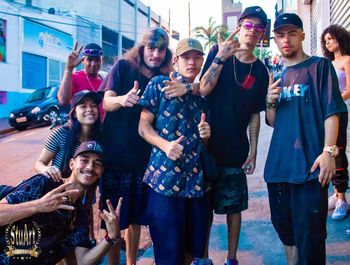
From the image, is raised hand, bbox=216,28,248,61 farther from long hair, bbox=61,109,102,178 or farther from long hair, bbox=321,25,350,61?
long hair, bbox=321,25,350,61

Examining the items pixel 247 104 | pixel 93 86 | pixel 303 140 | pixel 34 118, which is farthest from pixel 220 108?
pixel 34 118

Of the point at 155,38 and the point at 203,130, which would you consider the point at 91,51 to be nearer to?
the point at 155,38

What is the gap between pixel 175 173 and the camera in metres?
2.38

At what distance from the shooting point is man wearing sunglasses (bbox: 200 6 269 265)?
284cm

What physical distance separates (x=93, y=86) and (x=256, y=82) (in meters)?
1.69

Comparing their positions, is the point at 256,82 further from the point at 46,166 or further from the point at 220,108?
the point at 46,166

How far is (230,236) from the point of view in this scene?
121 inches

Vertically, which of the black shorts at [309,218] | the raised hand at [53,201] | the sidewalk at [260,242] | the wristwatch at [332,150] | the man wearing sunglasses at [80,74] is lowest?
the sidewalk at [260,242]

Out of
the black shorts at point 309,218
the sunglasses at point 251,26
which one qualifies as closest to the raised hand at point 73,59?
the sunglasses at point 251,26

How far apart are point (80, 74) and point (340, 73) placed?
263 centimetres

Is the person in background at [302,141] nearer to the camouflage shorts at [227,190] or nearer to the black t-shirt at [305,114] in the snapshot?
the black t-shirt at [305,114]

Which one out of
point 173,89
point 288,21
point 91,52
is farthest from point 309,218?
point 91,52

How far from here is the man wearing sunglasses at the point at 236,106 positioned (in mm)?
2844

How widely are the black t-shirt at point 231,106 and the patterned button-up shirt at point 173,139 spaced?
379 millimetres
